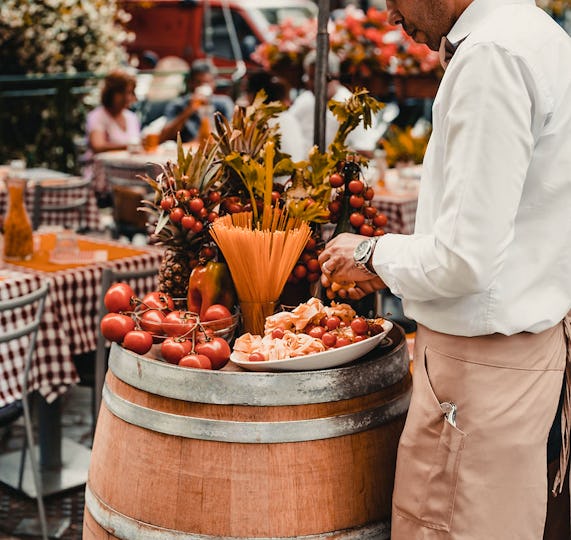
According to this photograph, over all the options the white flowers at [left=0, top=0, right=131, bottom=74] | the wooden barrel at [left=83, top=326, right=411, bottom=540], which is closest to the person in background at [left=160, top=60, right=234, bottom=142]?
the white flowers at [left=0, top=0, right=131, bottom=74]

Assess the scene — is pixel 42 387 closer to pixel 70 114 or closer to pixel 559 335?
pixel 559 335

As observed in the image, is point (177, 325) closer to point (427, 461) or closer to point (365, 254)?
point (365, 254)

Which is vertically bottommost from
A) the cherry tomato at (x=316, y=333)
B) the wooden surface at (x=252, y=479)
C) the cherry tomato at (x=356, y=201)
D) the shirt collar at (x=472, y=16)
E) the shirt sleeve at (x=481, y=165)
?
the wooden surface at (x=252, y=479)

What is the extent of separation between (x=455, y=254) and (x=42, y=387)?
8.63 ft

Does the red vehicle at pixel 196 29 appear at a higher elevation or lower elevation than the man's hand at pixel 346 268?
higher

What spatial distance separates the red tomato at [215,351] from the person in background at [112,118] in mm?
6233

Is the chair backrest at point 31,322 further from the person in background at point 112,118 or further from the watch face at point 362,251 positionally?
the person in background at point 112,118

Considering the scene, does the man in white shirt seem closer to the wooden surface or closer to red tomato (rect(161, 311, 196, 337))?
the wooden surface

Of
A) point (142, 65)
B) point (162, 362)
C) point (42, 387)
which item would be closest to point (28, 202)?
point (42, 387)

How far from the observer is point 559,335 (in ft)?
6.35

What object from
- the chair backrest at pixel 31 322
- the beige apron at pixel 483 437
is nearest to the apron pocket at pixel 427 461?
the beige apron at pixel 483 437

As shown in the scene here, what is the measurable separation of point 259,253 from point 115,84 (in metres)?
6.46

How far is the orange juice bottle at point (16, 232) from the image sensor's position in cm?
409

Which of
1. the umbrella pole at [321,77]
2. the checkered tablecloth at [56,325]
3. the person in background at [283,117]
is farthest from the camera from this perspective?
the person in background at [283,117]
